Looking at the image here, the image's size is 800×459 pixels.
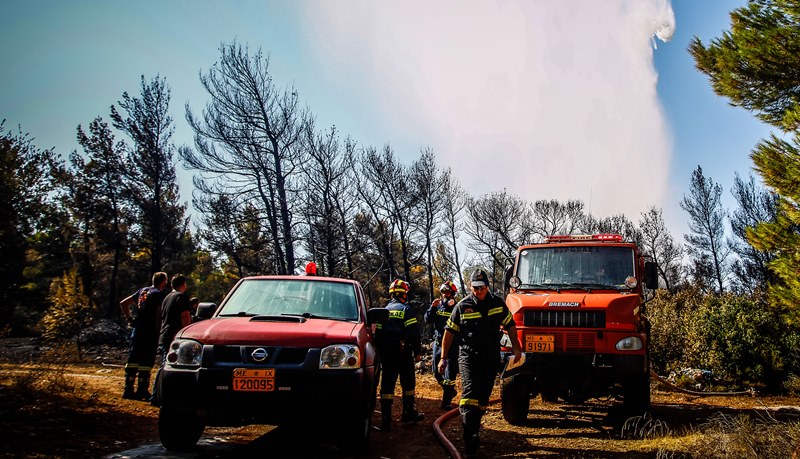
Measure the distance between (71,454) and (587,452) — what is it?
17.1ft

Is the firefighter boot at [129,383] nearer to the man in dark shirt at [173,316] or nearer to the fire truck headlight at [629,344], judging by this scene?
the man in dark shirt at [173,316]

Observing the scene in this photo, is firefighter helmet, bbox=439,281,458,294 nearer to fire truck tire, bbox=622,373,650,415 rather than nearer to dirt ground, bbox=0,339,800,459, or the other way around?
dirt ground, bbox=0,339,800,459

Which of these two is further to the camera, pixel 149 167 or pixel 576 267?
pixel 149 167

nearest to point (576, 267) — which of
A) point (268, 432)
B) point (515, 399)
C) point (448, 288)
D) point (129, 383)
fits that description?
point (515, 399)

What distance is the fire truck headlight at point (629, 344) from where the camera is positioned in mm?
6809

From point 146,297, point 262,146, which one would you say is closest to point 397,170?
point 262,146

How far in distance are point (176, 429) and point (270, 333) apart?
1318 millimetres

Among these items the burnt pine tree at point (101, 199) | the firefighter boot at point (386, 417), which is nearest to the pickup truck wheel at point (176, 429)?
the firefighter boot at point (386, 417)

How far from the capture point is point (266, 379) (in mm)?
4445

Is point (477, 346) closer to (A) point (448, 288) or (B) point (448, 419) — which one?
(B) point (448, 419)

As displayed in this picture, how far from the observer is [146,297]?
8078mm

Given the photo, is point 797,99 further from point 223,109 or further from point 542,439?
point 223,109

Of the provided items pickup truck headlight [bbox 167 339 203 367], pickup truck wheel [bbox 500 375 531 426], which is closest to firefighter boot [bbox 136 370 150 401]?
pickup truck headlight [bbox 167 339 203 367]

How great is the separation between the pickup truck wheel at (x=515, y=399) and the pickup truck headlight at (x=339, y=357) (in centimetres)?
309
